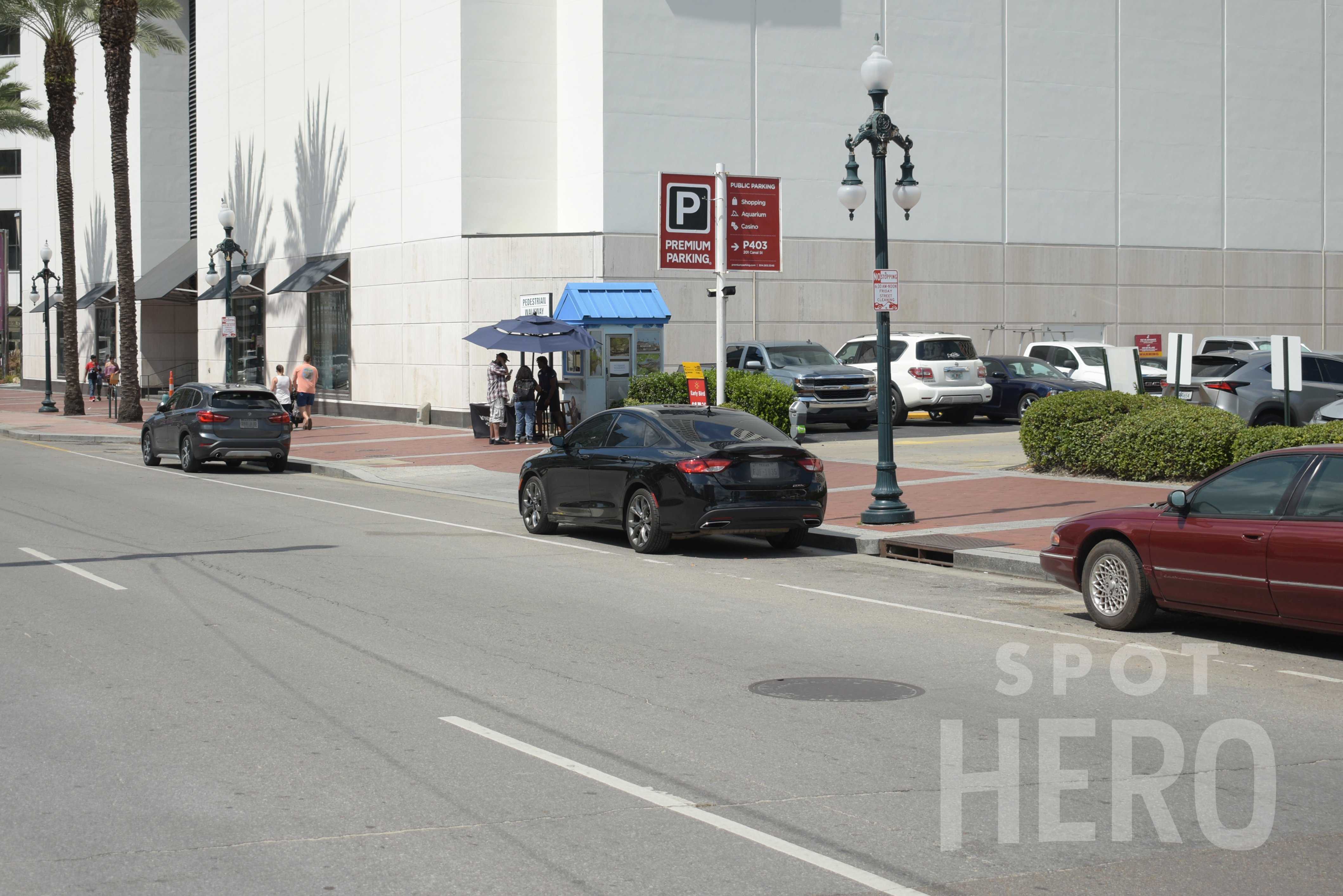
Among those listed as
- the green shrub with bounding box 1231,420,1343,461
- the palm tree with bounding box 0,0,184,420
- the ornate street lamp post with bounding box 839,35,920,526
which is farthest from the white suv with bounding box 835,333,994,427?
the palm tree with bounding box 0,0,184,420

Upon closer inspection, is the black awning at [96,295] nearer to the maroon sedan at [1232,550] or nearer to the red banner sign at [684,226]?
the red banner sign at [684,226]

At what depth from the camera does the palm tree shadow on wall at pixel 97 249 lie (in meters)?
63.0

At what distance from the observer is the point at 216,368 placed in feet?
164

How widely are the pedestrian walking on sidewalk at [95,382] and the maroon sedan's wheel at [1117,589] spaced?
170ft

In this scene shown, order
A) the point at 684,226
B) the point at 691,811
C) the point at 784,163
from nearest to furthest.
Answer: the point at 691,811, the point at 684,226, the point at 784,163

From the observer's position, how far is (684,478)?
14508 mm

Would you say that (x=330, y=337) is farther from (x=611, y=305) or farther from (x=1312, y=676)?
(x=1312, y=676)

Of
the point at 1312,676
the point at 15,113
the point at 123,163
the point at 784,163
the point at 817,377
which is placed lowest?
the point at 1312,676

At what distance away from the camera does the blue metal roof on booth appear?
30656mm

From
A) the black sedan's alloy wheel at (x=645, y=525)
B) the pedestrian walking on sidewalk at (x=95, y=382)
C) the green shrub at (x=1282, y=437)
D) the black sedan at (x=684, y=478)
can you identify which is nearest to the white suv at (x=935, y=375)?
the green shrub at (x=1282, y=437)

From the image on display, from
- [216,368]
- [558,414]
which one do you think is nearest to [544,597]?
[558,414]

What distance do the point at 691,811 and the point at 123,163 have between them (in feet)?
127

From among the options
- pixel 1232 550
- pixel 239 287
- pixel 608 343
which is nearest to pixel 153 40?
pixel 239 287

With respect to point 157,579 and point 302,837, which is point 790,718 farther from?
point 157,579
